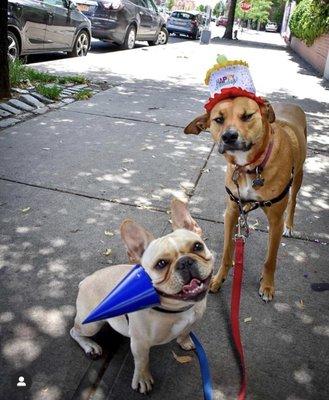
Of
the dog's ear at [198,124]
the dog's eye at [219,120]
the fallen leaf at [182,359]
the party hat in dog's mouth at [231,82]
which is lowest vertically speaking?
the fallen leaf at [182,359]

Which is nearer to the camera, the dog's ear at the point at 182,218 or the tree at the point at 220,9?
the dog's ear at the point at 182,218

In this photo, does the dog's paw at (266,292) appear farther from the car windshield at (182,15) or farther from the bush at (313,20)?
the car windshield at (182,15)

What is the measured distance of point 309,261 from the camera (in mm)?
3637

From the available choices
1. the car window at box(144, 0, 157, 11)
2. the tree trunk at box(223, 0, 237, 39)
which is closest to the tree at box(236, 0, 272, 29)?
the tree trunk at box(223, 0, 237, 39)

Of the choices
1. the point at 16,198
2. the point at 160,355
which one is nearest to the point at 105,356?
the point at 160,355

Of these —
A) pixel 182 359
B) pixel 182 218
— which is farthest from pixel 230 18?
pixel 182 359

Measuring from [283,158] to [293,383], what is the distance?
1.55 m

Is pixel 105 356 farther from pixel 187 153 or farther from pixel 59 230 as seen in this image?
pixel 187 153

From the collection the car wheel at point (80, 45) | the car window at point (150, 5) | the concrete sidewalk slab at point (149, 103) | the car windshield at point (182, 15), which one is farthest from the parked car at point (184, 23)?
the concrete sidewalk slab at point (149, 103)

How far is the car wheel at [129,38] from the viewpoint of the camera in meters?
15.6

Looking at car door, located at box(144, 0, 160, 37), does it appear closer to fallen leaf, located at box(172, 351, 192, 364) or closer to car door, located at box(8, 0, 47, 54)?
car door, located at box(8, 0, 47, 54)

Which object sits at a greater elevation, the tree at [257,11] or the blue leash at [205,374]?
the tree at [257,11]

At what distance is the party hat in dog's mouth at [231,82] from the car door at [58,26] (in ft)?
28.9

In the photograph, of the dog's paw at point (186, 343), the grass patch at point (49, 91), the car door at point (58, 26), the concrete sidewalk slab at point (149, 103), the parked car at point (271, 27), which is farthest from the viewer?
the parked car at point (271, 27)
